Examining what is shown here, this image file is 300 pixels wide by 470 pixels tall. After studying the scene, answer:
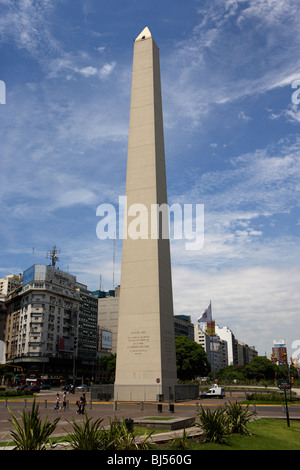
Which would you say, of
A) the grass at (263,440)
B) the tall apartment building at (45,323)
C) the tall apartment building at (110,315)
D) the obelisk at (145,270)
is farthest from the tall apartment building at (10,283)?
the grass at (263,440)

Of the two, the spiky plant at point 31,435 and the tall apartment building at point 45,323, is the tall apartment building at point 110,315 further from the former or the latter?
the spiky plant at point 31,435

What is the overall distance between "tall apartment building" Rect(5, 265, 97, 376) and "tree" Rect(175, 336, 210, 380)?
29.9 m

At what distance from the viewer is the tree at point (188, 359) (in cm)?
7769

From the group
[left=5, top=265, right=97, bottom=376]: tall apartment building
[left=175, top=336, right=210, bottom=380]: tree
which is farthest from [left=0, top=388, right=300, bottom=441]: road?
[left=5, top=265, right=97, bottom=376]: tall apartment building

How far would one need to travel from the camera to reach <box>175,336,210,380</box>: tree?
7769cm

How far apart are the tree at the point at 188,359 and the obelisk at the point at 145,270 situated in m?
40.0

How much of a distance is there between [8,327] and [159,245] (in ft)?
317

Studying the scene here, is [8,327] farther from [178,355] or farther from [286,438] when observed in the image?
[286,438]

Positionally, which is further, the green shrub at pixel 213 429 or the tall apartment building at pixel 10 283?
the tall apartment building at pixel 10 283

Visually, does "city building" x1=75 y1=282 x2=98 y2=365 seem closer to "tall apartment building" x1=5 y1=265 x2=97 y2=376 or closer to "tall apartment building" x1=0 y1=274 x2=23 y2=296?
"tall apartment building" x1=5 y1=265 x2=97 y2=376

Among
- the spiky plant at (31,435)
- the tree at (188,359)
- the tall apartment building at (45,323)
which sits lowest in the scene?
the spiky plant at (31,435)
